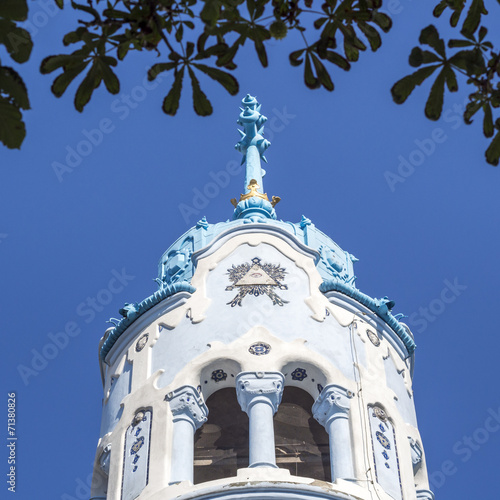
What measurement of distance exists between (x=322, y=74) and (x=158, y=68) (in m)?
0.89

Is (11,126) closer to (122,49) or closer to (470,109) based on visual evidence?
(122,49)

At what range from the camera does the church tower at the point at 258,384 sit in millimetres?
14367

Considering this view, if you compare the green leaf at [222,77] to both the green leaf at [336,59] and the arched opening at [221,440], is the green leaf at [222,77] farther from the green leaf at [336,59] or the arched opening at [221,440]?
the arched opening at [221,440]

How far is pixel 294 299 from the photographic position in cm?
1658

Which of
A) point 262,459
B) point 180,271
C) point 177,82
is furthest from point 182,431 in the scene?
point 177,82

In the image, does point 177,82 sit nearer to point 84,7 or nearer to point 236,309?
point 84,7

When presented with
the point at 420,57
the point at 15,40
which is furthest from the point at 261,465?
the point at 15,40

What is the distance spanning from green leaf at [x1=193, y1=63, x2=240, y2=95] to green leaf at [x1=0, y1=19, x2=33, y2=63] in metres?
0.94

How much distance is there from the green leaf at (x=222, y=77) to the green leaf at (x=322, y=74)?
1.49ft

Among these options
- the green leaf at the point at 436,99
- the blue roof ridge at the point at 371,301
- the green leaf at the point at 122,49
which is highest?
the blue roof ridge at the point at 371,301

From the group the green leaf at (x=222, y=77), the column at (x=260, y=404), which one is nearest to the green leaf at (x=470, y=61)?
the green leaf at (x=222, y=77)

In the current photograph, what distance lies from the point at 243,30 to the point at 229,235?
1100cm

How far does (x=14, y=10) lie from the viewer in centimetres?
601

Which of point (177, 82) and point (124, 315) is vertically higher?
point (124, 315)
